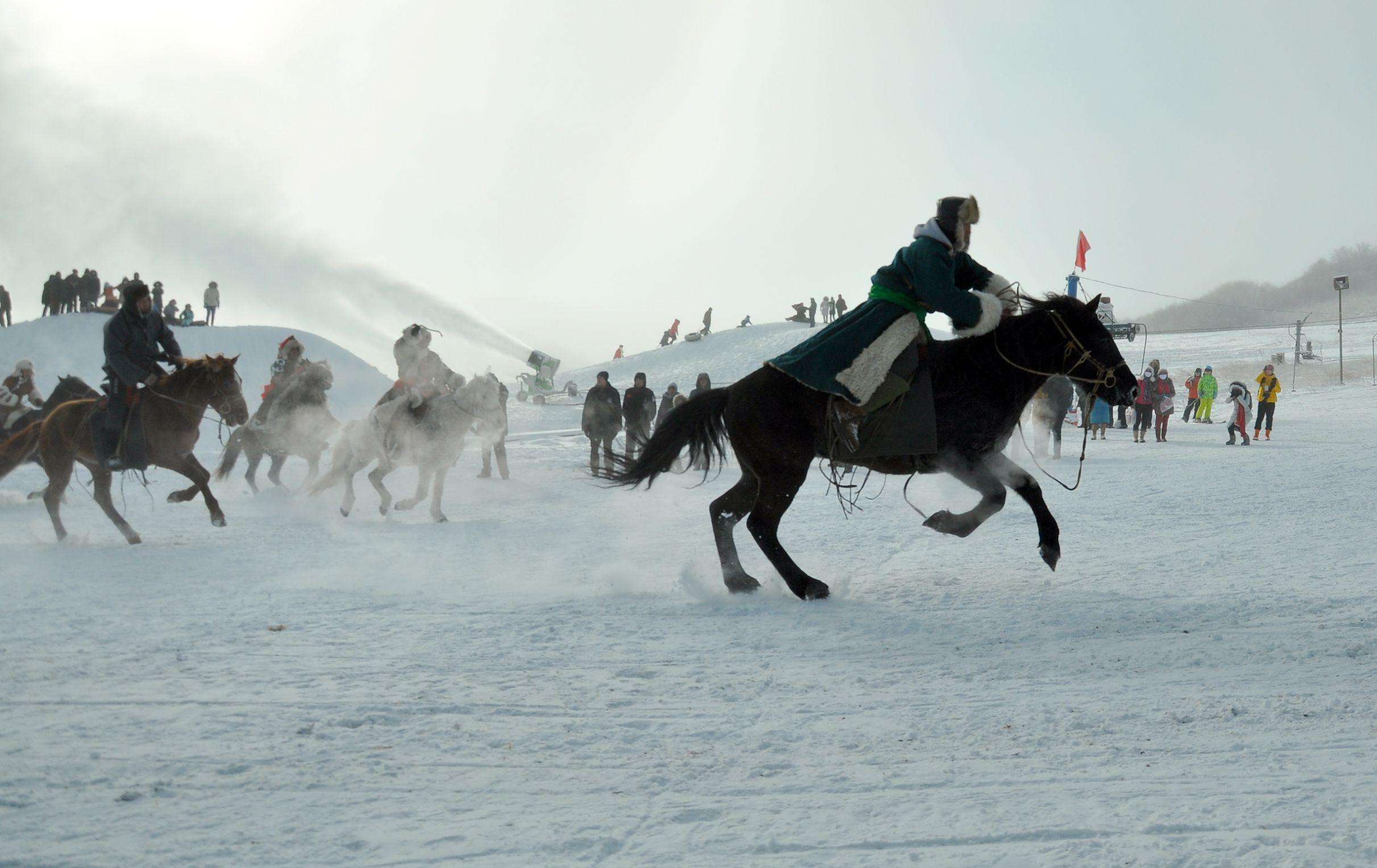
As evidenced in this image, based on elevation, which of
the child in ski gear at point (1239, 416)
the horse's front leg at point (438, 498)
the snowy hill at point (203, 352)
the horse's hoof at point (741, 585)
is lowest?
the horse's hoof at point (741, 585)

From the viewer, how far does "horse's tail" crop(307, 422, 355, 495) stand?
13.1m

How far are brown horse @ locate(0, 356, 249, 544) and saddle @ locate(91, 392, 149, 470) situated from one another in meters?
0.05

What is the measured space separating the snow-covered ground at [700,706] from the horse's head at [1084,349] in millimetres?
1206

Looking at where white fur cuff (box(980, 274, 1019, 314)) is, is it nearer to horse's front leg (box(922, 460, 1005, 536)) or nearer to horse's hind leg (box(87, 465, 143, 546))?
horse's front leg (box(922, 460, 1005, 536))

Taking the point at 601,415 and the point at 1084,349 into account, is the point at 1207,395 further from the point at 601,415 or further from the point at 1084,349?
the point at 1084,349

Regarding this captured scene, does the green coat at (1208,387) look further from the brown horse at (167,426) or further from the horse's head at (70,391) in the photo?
the horse's head at (70,391)

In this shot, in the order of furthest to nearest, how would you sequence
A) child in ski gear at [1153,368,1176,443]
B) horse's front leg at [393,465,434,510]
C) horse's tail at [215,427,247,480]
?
child in ski gear at [1153,368,1176,443], horse's tail at [215,427,247,480], horse's front leg at [393,465,434,510]

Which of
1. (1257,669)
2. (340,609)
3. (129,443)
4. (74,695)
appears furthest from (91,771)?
(129,443)

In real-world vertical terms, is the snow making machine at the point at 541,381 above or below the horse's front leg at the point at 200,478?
above

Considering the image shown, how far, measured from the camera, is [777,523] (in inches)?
258

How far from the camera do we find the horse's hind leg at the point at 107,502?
9.77 metres

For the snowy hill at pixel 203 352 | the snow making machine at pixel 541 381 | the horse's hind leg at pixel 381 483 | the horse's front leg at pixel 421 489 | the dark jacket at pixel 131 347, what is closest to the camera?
the dark jacket at pixel 131 347

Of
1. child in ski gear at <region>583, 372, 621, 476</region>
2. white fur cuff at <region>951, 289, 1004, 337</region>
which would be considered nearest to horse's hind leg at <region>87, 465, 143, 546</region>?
white fur cuff at <region>951, 289, 1004, 337</region>

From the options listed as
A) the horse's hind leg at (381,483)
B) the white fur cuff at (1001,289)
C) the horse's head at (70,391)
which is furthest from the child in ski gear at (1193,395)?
the horse's head at (70,391)
